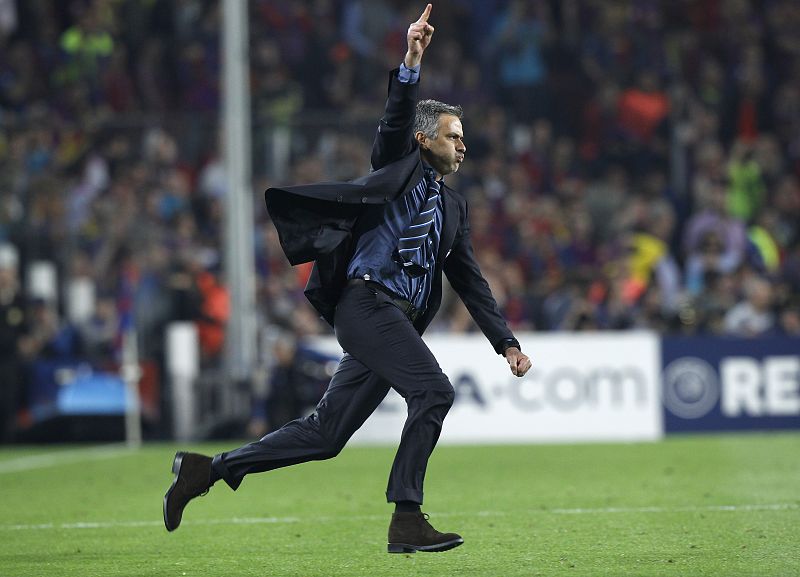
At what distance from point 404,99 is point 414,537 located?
184 cm

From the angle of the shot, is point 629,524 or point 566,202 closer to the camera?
point 629,524

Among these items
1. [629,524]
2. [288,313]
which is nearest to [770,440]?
[288,313]

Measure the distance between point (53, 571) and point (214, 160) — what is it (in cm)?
1327

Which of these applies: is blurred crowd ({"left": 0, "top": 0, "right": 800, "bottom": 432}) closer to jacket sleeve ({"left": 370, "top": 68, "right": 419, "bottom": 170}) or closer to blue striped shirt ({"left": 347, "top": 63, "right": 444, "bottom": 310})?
blue striped shirt ({"left": 347, "top": 63, "right": 444, "bottom": 310})

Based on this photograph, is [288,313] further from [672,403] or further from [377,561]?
[377,561]

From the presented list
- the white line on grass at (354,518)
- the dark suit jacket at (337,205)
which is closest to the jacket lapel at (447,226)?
the dark suit jacket at (337,205)

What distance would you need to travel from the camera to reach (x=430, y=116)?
22.8ft

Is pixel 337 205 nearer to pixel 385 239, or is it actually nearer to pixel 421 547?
pixel 385 239

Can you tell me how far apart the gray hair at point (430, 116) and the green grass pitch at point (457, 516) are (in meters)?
1.95

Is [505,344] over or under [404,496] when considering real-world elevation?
over

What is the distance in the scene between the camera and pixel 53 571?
7.07 m

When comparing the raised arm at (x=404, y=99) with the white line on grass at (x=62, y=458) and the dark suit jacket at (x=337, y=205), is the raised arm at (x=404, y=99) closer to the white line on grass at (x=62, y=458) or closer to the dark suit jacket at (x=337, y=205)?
the dark suit jacket at (x=337, y=205)

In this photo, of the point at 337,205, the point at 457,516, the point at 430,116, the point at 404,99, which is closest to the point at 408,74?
the point at 404,99

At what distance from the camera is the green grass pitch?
701 centimetres
